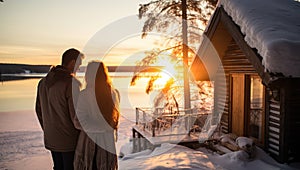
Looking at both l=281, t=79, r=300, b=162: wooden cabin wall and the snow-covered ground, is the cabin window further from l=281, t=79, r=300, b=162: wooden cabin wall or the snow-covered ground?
l=281, t=79, r=300, b=162: wooden cabin wall

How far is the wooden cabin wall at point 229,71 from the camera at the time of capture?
7055 mm

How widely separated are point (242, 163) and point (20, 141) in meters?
14.4

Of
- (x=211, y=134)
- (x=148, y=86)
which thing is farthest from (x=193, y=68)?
(x=148, y=86)

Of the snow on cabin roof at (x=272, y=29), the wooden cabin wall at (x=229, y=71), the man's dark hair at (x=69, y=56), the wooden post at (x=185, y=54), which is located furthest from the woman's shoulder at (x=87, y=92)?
the wooden post at (x=185, y=54)

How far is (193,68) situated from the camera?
827 centimetres

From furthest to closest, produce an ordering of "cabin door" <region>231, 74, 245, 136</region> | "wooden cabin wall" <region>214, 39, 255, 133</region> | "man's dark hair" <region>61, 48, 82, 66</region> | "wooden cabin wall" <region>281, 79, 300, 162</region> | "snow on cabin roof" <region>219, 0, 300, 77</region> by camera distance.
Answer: "cabin door" <region>231, 74, 245, 136</region>, "wooden cabin wall" <region>214, 39, 255, 133</region>, "wooden cabin wall" <region>281, 79, 300, 162</region>, "snow on cabin roof" <region>219, 0, 300, 77</region>, "man's dark hair" <region>61, 48, 82, 66</region>

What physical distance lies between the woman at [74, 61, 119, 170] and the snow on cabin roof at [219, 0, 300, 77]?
278 centimetres

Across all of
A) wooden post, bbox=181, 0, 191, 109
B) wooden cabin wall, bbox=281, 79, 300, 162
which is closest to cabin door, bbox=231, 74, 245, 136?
wooden cabin wall, bbox=281, 79, 300, 162

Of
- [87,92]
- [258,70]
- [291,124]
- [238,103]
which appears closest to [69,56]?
[87,92]

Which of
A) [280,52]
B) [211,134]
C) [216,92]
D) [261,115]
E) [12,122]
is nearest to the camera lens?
[280,52]

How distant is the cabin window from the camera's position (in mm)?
6582

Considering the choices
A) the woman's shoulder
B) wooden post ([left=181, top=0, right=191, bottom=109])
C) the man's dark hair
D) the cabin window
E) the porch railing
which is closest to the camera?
the woman's shoulder

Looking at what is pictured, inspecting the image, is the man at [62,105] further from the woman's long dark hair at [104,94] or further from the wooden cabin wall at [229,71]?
the wooden cabin wall at [229,71]

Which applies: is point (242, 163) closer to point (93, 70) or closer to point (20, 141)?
point (93, 70)
